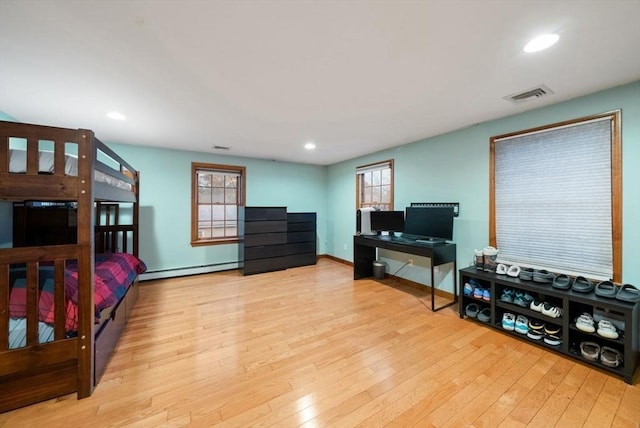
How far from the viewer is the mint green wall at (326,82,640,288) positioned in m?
1.97

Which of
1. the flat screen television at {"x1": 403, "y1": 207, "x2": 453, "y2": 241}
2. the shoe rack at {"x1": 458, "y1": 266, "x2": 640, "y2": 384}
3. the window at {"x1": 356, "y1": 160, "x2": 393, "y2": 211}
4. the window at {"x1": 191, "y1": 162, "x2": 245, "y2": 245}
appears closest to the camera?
the shoe rack at {"x1": 458, "y1": 266, "x2": 640, "y2": 384}

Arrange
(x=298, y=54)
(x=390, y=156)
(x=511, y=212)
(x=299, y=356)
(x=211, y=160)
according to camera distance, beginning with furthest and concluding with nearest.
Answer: (x=211, y=160) < (x=390, y=156) < (x=511, y=212) < (x=299, y=356) < (x=298, y=54)

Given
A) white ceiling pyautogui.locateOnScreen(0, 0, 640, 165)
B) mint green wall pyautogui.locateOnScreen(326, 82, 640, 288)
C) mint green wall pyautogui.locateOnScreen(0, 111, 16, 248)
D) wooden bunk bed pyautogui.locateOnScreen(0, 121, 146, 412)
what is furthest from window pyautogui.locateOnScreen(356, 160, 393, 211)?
mint green wall pyautogui.locateOnScreen(0, 111, 16, 248)

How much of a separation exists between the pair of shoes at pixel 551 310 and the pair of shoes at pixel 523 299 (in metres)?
0.12

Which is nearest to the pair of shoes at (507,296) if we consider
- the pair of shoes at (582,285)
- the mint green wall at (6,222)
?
the pair of shoes at (582,285)

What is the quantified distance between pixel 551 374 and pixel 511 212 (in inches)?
60.9

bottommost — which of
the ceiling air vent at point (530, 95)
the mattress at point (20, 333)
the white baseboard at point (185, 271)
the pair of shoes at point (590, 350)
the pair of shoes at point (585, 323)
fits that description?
the pair of shoes at point (590, 350)

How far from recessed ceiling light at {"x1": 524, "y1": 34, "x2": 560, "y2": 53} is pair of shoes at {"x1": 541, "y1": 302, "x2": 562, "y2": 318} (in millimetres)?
2050

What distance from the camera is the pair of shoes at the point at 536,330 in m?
2.18

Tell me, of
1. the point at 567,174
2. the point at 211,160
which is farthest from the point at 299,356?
the point at 211,160

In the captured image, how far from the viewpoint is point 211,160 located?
175 inches

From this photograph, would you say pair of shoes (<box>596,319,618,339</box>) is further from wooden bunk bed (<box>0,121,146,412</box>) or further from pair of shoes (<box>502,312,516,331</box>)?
wooden bunk bed (<box>0,121,146,412</box>)

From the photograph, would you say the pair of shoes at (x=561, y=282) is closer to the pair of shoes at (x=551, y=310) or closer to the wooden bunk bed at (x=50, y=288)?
the pair of shoes at (x=551, y=310)

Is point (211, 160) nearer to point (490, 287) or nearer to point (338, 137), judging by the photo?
point (338, 137)
